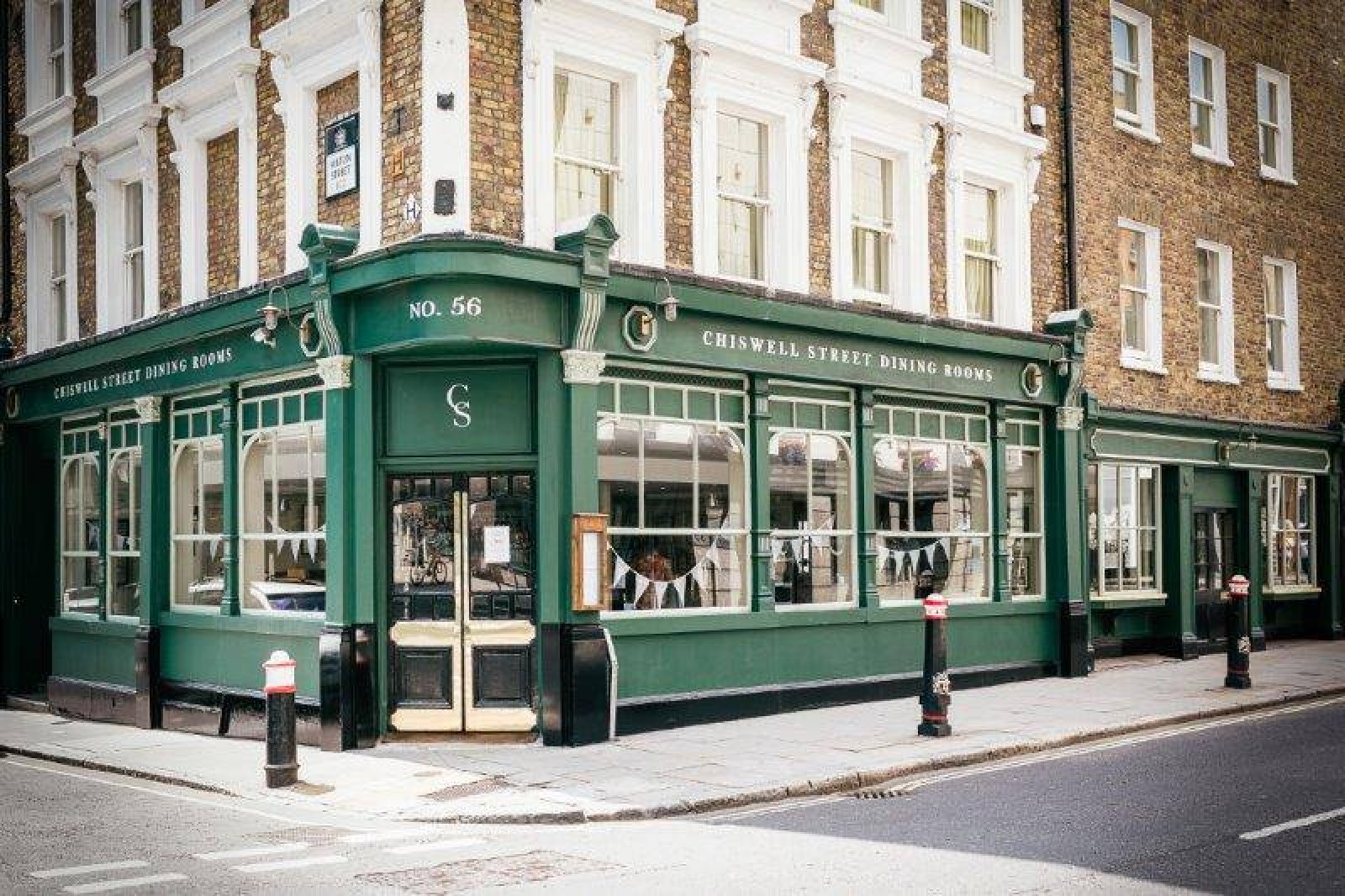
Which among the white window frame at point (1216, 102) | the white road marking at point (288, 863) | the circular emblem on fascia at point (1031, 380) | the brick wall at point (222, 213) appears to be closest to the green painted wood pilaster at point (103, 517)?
the brick wall at point (222, 213)

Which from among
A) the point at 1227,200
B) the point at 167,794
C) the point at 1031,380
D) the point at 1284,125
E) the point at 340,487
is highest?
the point at 1284,125

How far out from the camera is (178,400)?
16062 mm

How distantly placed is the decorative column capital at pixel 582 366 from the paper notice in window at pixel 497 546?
5.00ft

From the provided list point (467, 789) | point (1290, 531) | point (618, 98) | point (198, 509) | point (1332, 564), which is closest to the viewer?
point (467, 789)

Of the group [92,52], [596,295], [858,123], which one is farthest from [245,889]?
[92,52]

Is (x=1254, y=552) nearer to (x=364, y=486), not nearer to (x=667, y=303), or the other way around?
(x=667, y=303)

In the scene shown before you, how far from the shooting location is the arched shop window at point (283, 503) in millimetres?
13797

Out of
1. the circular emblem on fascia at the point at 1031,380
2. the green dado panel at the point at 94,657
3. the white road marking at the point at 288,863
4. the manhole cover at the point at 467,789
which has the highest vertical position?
the circular emblem on fascia at the point at 1031,380

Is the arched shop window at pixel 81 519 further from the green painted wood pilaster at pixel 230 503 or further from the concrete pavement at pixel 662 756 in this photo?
the green painted wood pilaster at pixel 230 503

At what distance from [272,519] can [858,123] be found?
766cm

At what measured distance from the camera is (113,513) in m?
17.1

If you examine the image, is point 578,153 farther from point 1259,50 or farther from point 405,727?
point 1259,50

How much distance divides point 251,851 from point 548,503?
15.3 ft

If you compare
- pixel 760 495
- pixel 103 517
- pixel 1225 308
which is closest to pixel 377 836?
pixel 760 495
